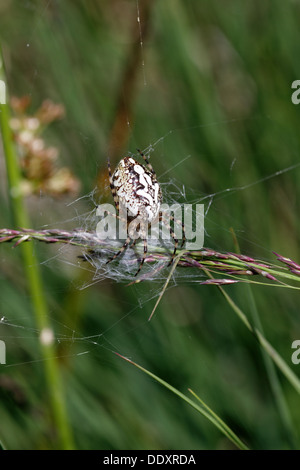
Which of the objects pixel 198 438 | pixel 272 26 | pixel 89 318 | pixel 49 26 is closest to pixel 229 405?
pixel 198 438

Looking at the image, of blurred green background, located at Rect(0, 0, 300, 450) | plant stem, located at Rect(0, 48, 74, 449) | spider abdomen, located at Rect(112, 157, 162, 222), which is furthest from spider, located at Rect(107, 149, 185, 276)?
plant stem, located at Rect(0, 48, 74, 449)

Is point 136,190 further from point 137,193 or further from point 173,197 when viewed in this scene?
point 173,197

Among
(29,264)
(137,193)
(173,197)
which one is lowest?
(29,264)

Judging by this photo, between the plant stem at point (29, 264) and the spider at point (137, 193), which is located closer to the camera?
the plant stem at point (29, 264)

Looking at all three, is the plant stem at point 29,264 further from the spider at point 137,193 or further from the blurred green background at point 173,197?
the blurred green background at point 173,197

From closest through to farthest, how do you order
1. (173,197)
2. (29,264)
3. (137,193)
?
(29,264)
(137,193)
(173,197)

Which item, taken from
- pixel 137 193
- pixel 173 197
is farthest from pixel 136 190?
pixel 173 197

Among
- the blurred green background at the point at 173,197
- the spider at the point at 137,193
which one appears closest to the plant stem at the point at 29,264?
the spider at the point at 137,193

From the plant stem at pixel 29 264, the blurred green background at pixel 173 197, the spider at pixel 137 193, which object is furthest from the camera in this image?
the blurred green background at pixel 173 197
